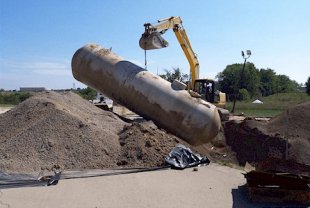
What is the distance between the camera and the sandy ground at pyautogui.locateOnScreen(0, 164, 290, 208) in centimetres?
729

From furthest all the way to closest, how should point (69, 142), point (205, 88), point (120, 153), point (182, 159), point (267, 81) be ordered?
point (267, 81), point (205, 88), point (120, 153), point (69, 142), point (182, 159)

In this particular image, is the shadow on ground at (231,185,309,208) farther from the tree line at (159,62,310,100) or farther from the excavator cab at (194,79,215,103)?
the tree line at (159,62,310,100)

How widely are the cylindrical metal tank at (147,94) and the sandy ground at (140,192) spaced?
238cm

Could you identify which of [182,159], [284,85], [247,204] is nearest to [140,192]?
[247,204]

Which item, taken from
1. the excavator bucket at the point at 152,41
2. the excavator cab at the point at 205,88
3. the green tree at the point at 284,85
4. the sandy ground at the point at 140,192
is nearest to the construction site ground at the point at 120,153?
the sandy ground at the point at 140,192

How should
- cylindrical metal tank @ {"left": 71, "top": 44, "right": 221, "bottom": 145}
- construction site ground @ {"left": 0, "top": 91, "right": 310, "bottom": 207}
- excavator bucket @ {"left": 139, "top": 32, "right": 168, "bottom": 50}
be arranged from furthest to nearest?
excavator bucket @ {"left": 139, "top": 32, "right": 168, "bottom": 50}, cylindrical metal tank @ {"left": 71, "top": 44, "right": 221, "bottom": 145}, construction site ground @ {"left": 0, "top": 91, "right": 310, "bottom": 207}

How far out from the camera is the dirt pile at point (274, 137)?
12.7 metres

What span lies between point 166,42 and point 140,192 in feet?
24.7

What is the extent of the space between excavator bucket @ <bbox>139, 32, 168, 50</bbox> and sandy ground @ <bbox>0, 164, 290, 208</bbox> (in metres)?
5.85

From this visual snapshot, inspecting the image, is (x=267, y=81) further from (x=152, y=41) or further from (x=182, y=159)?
(x=182, y=159)

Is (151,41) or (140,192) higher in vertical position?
(151,41)

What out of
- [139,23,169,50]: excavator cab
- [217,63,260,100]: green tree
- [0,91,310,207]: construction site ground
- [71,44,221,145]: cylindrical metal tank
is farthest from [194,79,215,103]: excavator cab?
[217,63,260,100]: green tree

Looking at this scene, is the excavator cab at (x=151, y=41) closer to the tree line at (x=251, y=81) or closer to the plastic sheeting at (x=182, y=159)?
the plastic sheeting at (x=182, y=159)

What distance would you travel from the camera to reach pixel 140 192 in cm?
799
